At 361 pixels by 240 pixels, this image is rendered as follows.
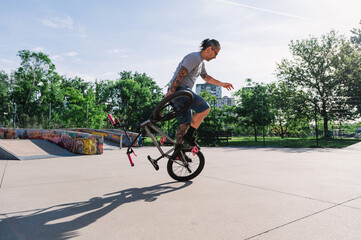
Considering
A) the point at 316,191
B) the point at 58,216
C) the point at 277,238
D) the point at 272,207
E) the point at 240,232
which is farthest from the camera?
the point at 316,191

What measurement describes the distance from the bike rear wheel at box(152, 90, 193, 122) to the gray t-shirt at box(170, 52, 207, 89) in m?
0.28

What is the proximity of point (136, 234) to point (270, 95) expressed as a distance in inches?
1110

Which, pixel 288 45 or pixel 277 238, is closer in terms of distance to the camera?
pixel 277 238

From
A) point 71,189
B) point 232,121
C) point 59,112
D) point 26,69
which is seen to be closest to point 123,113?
point 59,112

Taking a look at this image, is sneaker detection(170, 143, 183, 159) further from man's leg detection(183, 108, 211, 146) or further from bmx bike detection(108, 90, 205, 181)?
man's leg detection(183, 108, 211, 146)

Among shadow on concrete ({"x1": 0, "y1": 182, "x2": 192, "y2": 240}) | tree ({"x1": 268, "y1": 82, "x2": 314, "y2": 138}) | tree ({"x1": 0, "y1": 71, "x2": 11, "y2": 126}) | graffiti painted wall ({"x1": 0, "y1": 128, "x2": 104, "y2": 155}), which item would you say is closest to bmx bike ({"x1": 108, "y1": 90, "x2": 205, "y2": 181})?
shadow on concrete ({"x1": 0, "y1": 182, "x2": 192, "y2": 240})

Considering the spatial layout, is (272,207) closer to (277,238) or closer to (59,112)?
(277,238)

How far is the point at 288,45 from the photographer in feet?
90.6

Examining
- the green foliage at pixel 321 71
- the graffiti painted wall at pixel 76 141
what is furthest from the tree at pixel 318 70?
the graffiti painted wall at pixel 76 141

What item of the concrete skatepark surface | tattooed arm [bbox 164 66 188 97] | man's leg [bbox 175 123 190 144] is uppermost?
tattooed arm [bbox 164 66 188 97]

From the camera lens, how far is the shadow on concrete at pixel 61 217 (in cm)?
188

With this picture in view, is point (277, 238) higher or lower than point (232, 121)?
lower

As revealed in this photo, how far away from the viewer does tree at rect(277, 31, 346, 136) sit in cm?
2452

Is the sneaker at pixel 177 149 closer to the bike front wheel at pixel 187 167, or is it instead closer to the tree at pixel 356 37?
the bike front wheel at pixel 187 167
